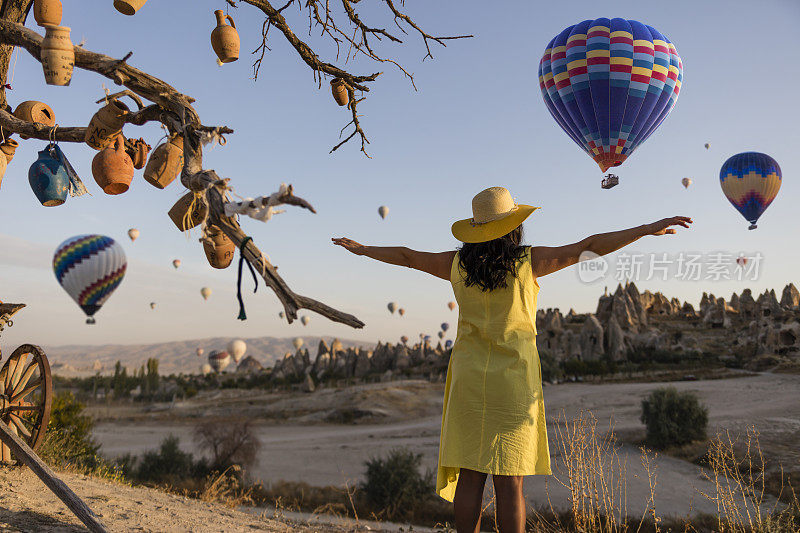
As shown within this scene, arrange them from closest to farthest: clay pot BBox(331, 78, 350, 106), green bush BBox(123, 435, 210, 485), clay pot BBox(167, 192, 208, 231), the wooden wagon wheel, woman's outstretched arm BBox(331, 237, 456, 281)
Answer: woman's outstretched arm BBox(331, 237, 456, 281)
clay pot BBox(167, 192, 208, 231)
clay pot BBox(331, 78, 350, 106)
the wooden wagon wheel
green bush BBox(123, 435, 210, 485)

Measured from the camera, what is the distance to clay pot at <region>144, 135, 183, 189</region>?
11.1 ft

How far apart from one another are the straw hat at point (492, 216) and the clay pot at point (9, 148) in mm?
4143

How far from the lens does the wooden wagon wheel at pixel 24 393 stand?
5638 mm

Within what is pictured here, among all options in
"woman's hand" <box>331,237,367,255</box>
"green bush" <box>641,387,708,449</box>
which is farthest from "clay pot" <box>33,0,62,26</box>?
"green bush" <box>641,387,708,449</box>

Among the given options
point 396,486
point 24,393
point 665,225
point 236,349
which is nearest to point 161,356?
point 236,349

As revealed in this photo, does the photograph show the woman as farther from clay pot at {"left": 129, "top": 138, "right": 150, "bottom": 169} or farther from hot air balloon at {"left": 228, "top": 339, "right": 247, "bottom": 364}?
hot air balloon at {"left": 228, "top": 339, "right": 247, "bottom": 364}

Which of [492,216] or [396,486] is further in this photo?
[396,486]

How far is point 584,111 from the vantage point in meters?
16.4

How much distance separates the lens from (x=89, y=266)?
662 inches

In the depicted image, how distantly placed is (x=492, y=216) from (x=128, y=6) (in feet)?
9.48

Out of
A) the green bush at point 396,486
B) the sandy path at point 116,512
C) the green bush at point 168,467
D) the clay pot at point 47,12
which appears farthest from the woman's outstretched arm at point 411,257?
the green bush at point 168,467

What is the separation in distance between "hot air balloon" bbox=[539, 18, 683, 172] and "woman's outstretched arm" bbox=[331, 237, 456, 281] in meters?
14.8

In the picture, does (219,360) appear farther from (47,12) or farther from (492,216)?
(492,216)

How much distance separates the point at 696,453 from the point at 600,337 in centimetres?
2426
